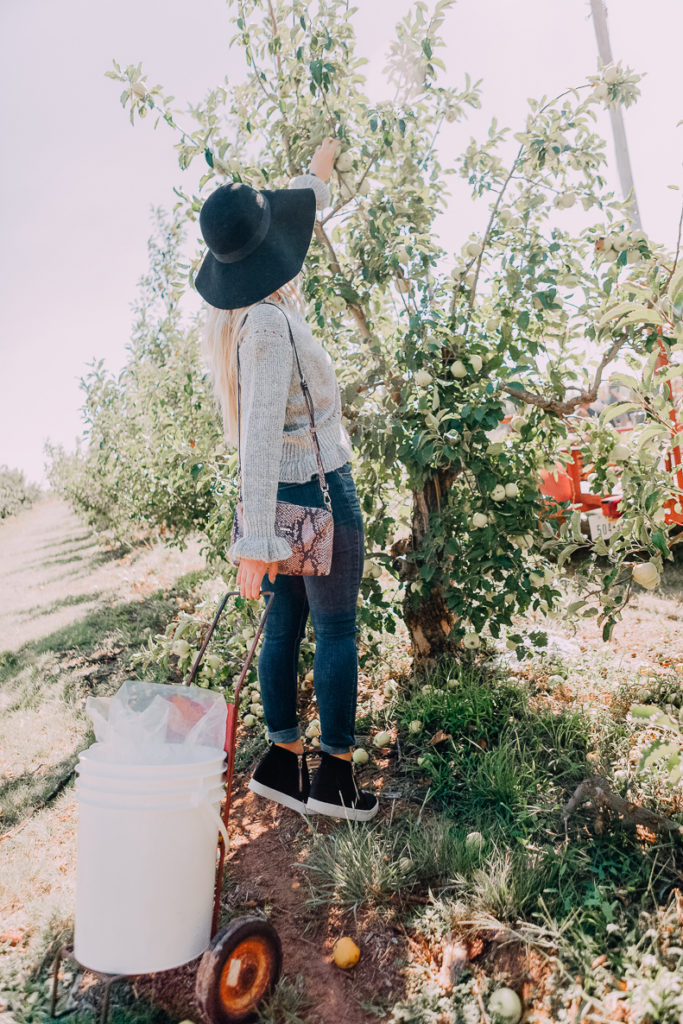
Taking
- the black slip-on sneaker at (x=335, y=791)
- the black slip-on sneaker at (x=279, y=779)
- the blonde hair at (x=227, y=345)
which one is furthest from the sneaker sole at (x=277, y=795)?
the blonde hair at (x=227, y=345)

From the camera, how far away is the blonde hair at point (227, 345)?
1.88 meters

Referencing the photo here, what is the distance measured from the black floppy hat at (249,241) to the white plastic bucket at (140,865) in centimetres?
119

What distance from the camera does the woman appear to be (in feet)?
5.64

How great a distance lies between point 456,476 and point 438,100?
1519 millimetres

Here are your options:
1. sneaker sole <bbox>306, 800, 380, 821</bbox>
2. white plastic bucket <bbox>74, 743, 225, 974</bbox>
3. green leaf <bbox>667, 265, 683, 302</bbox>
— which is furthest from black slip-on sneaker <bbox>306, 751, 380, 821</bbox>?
green leaf <bbox>667, 265, 683, 302</bbox>

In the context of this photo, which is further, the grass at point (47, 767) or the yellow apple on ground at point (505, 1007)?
the grass at point (47, 767)

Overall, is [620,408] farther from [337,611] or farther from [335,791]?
[335,791]

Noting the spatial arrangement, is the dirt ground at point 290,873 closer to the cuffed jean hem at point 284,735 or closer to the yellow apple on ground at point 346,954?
the yellow apple on ground at point 346,954

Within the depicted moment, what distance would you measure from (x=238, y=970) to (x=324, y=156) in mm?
2467

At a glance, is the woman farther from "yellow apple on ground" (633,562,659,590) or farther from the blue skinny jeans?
"yellow apple on ground" (633,562,659,590)

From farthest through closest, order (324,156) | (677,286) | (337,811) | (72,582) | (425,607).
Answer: (72,582) < (425,607) < (324,156) < (337,811) < (677,286)

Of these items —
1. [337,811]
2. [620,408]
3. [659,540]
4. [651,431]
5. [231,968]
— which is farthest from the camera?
[337,811]

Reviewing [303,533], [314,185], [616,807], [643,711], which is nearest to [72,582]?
[314,185]

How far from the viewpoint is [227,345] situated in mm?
1907
